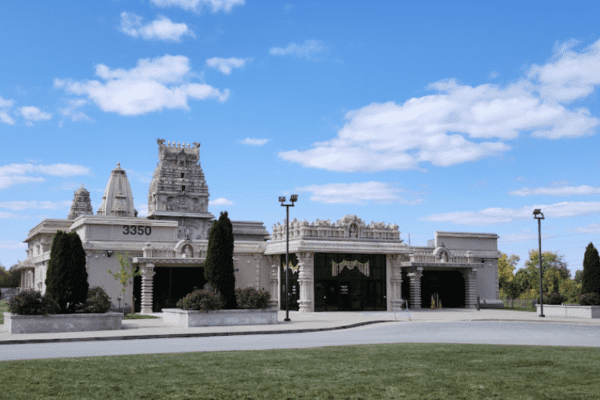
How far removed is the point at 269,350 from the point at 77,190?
88.4 metres

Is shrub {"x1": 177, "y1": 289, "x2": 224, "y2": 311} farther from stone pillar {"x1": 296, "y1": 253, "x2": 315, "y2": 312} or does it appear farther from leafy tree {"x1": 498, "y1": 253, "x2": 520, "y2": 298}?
leafy tree {"x1": 498, "y1": 253, "x2": 520, "y2": 298}

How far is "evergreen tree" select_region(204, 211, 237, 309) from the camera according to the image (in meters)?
31.1

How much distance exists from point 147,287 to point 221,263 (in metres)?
16.2

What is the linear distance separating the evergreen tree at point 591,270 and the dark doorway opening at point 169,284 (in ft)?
90.8

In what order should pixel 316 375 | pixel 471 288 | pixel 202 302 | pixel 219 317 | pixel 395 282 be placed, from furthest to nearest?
pixel 471 288 → pixel 395 282 → pixel 219 317 → pixel 202 302 → pixel 316 375

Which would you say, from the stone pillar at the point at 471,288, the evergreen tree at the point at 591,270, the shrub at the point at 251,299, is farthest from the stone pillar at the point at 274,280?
the evergreen tree at the point at 591,270

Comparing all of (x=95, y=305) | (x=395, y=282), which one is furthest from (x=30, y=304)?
(x=395, y=282)

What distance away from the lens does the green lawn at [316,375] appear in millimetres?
11469

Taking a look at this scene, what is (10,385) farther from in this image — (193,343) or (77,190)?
(77,190)

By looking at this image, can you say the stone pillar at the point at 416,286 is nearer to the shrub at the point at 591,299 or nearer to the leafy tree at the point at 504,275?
the shrub at the point at 591,299

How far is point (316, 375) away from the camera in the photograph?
1324cm

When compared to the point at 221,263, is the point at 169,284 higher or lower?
lower

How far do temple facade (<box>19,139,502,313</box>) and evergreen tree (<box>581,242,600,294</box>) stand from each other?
11663 millimetres

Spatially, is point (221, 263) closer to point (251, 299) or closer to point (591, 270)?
point (251, 299)
